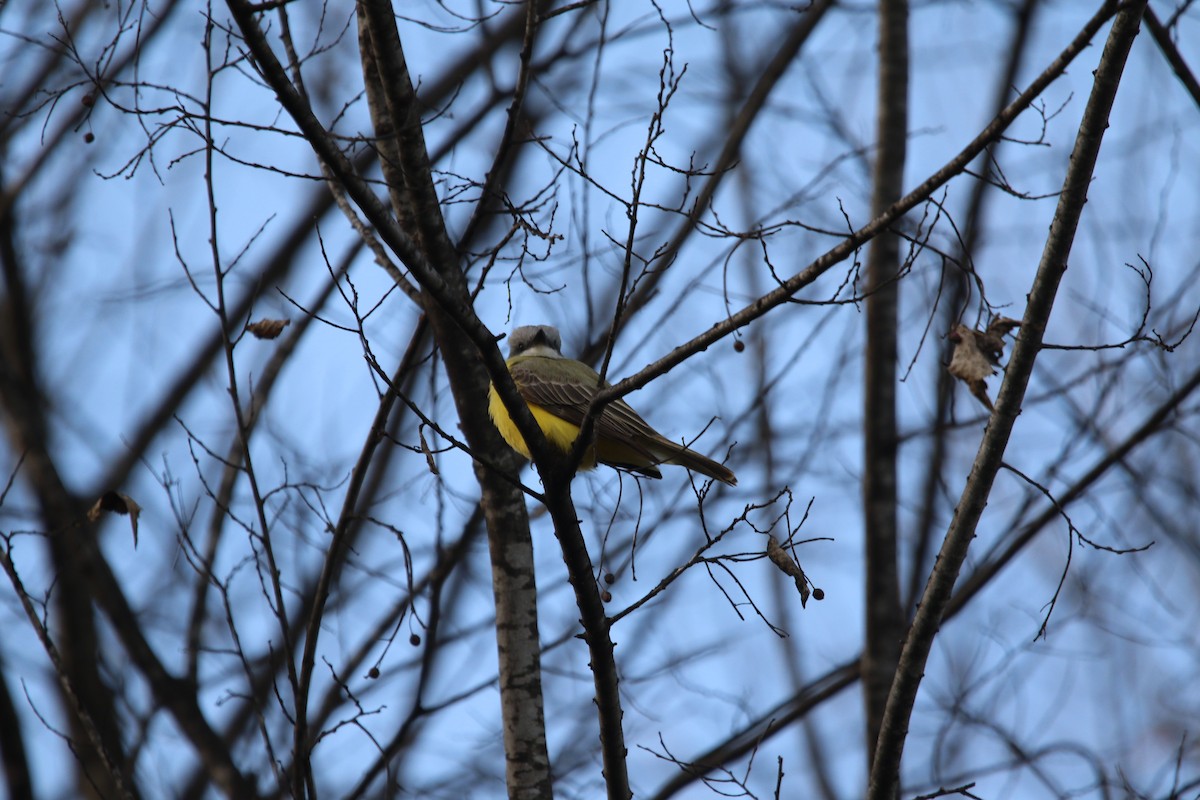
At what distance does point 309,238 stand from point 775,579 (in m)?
5.52

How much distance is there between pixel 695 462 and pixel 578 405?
72 centimetres

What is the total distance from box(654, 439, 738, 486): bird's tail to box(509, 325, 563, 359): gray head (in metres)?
1.92

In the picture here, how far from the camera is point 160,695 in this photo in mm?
6199

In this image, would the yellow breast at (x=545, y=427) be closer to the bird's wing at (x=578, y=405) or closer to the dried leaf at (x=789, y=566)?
the bird's wing at (x=578, y=405)

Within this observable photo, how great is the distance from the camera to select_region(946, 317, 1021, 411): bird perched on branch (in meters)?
4.21

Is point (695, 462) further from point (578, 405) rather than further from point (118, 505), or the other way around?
point (118, 505)

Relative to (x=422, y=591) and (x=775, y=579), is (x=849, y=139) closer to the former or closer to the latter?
(x=422, y=591)

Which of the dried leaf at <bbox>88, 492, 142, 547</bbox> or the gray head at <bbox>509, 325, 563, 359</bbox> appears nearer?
the dried leaf at <bbox>88, 492, 142, 547</bbox>

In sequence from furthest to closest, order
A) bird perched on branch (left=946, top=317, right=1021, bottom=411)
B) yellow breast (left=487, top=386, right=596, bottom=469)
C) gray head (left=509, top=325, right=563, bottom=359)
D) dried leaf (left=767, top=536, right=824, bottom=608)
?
gray head (left=509, top=325, right=563, bottom=359), yellow breast (left=487, top=386, right=596, bottom=469), bird perched on branch (left=946, top=317, right=1021, bottom=411), dried leaf (left=767, top=536, right=824, bottom=608)

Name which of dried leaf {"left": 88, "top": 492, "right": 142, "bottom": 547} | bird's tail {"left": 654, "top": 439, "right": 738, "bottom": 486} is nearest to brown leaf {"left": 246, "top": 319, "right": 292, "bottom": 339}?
dried leaf {"left": 88, "top": 492, "right": 142, "bottom": 547}

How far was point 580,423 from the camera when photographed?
5.37m

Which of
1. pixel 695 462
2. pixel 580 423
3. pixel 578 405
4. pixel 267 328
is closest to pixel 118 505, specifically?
pixel 267 328

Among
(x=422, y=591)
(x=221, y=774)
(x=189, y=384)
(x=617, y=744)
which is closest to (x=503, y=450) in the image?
(x=422, y=591)

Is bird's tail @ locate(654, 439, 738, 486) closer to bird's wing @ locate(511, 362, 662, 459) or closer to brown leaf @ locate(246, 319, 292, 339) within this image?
bird's wing @ locate(511, 362, 662, 459)
